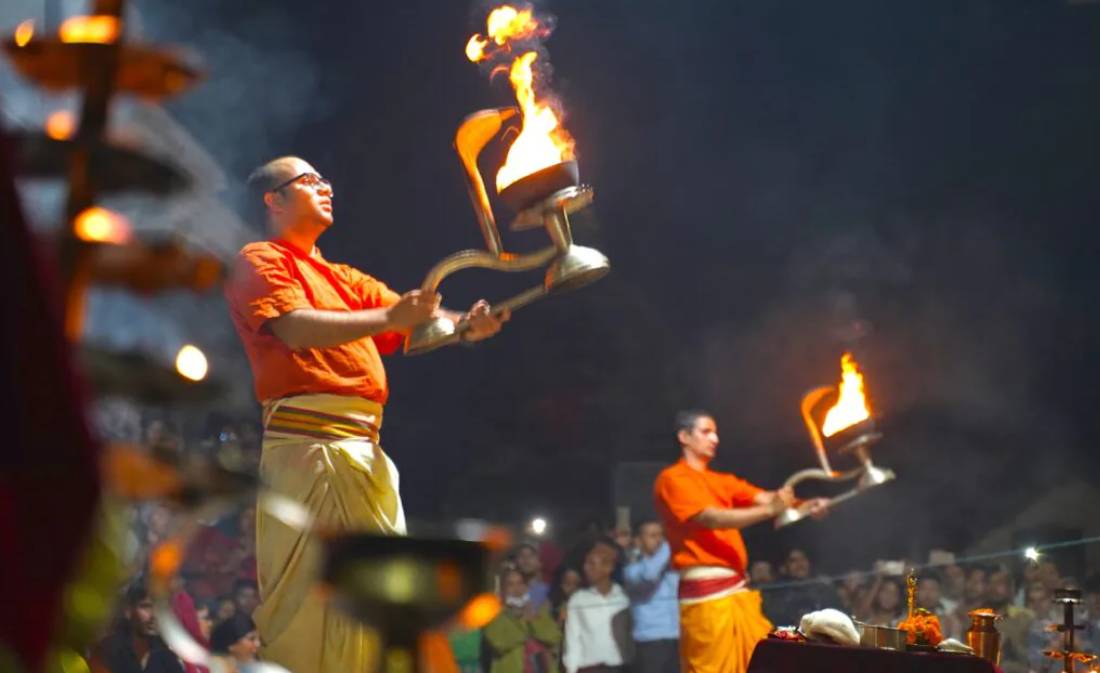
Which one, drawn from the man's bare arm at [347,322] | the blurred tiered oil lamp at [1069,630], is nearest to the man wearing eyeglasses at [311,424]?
the man's bare arm at [347,322]

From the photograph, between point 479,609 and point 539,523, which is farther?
point 539,523

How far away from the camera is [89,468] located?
29.0 inches

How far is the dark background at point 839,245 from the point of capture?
9.16 metres

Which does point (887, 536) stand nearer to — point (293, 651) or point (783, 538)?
point (783, 538)

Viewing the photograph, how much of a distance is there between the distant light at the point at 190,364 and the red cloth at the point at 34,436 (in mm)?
197

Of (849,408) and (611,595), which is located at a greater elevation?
(849,408)

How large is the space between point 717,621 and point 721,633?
5 cm

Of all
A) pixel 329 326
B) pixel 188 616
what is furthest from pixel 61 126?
pixel 188 616

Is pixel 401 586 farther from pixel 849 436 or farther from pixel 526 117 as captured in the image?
pixel 849 436

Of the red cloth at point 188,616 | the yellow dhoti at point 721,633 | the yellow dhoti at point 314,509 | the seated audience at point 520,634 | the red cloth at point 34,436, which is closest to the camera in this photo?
the red cloth at point 34,436

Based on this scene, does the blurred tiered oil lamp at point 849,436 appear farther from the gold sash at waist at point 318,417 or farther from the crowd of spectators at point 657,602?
the gold sash at waist at point 318,417

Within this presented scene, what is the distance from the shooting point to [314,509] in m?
3.81

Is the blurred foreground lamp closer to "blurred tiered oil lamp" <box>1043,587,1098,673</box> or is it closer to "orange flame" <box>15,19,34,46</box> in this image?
"orange flame" <box>15,19,34,46</box>

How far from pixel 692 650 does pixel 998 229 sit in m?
4.41
